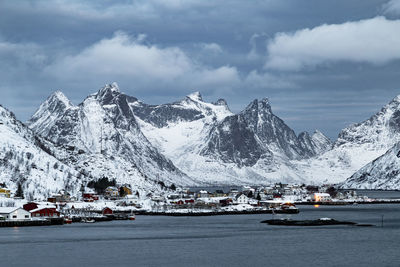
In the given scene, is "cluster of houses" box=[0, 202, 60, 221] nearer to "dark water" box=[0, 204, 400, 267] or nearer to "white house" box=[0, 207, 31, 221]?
"white house" box=[0, 207, 31, 221]

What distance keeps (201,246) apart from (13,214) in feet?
231

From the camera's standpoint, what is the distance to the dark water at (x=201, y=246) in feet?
320

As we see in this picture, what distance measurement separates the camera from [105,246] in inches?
4574


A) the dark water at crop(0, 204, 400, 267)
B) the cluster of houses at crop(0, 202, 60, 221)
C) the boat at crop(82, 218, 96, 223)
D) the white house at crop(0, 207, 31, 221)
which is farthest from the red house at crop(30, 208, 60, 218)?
the dark water at crop(0, 204, 400, 267)

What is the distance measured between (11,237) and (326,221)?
76.8 metres

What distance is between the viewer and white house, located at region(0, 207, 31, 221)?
168 metres

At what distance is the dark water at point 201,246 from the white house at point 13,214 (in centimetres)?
1139

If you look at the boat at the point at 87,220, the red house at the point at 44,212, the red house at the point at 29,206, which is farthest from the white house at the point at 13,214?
the boat at the point at 87,220

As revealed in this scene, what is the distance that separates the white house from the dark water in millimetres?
11394

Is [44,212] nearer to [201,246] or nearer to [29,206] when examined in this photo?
[29,206]

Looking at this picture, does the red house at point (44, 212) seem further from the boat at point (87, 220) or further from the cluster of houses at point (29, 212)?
the boat at point (87, 220)

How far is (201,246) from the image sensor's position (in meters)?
117

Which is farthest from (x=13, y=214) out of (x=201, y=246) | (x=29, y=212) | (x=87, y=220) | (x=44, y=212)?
(x=201, y=246)

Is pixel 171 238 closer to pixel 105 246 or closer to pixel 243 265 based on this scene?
pixel 105 246
